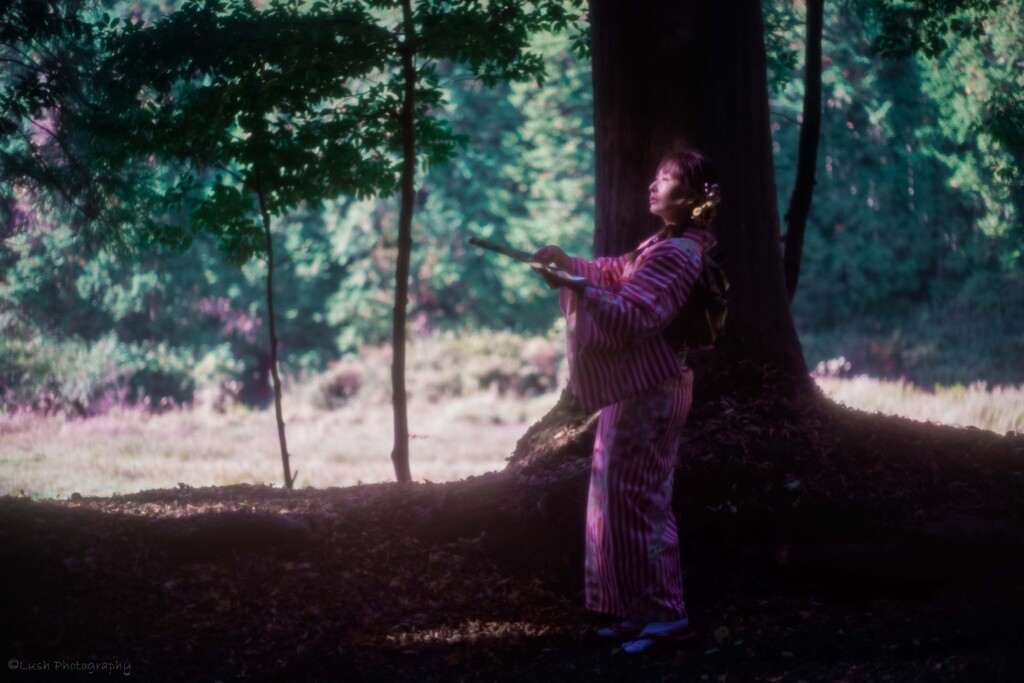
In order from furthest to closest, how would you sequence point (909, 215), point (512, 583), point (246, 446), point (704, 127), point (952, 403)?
point (909, 215)
point (246, 446)
point (952, 403)
point (704, 127)
point (512, 583)

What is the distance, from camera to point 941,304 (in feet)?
68.3

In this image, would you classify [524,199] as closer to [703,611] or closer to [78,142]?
[78,142]

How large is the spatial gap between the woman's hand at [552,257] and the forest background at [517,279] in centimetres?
887

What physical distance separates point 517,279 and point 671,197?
21.4m

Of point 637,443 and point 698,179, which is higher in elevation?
point 698,179

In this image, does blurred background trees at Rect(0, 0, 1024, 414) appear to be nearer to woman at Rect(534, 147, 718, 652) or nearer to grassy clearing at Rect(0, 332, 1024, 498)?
grassy clearing at Rect(0, 332, 1024, 498)

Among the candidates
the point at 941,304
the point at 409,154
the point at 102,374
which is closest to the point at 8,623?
the point at 409,154

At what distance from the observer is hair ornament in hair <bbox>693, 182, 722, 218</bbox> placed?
4.16 m

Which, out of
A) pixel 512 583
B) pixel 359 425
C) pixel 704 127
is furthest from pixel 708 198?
pixel 359 425

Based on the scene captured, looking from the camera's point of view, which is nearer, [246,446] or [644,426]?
[644,426]

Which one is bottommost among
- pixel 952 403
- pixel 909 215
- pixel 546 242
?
pixel 952 403

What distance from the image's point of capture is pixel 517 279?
1007 inches

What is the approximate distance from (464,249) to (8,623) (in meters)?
22.8

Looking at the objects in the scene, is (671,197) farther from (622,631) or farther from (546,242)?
(546,242)
